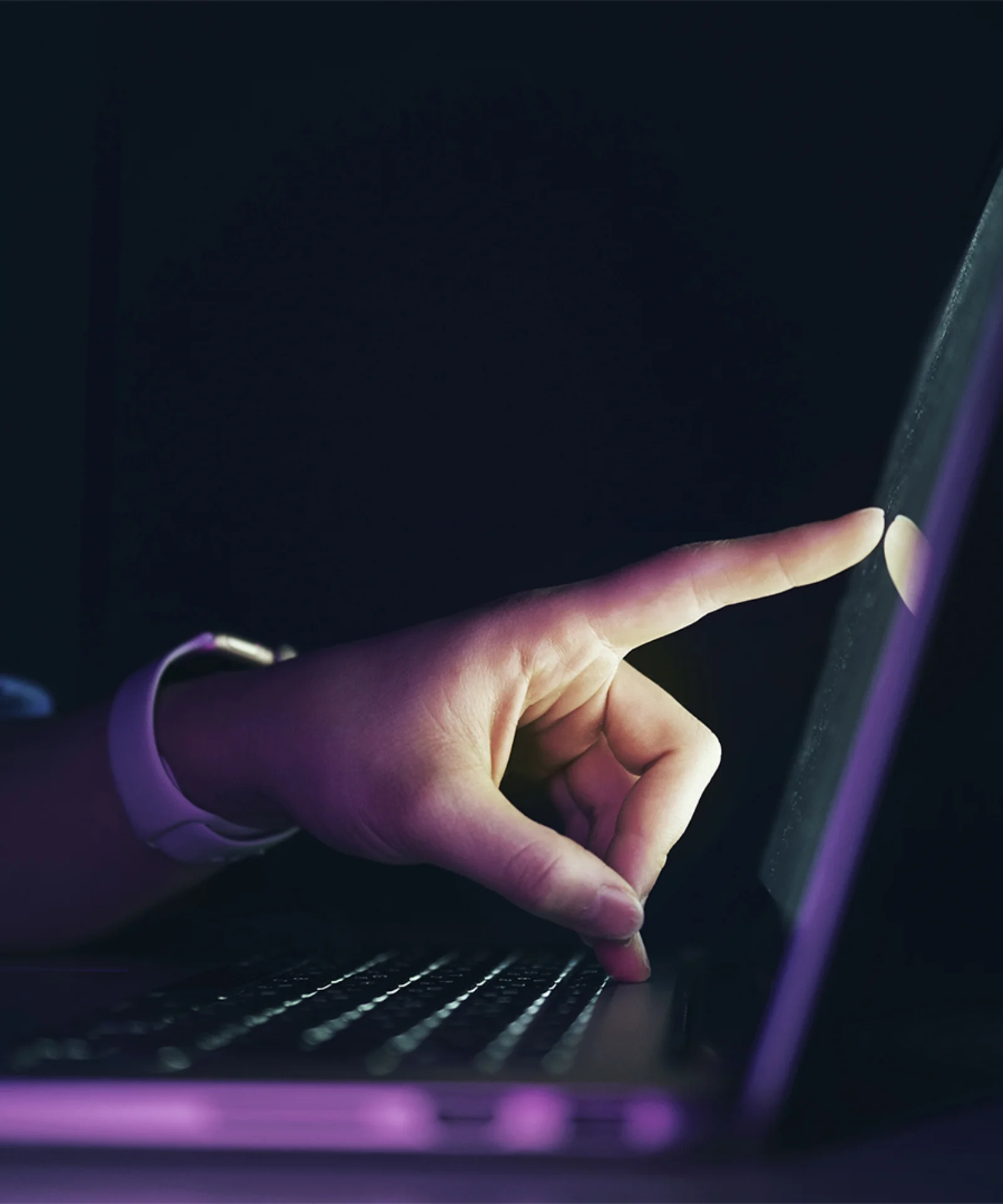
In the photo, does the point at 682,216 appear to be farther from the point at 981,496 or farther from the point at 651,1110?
the point at 651,1110

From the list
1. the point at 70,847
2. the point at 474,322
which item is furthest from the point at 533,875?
the point at 474,322

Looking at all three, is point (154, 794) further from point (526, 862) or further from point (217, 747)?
point (526, 862)

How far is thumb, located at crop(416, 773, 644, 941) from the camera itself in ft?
1.81

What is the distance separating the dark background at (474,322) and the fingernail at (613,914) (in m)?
0.63

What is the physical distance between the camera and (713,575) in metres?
0.61

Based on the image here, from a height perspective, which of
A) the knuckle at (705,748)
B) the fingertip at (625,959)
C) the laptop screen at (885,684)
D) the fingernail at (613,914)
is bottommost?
the fingertip at (625,959)

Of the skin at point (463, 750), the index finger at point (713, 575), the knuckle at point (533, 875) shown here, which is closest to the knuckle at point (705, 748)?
the skin at point (463, 750)

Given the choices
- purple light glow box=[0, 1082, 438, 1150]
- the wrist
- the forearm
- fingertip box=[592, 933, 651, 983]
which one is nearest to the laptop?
purple light glow box=[0, 1082, 438, 1150]

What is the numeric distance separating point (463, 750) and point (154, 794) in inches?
11.5

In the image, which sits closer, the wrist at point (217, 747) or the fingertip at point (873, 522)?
the fingertip at point (873, 522)

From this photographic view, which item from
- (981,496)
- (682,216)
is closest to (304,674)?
(981,496)

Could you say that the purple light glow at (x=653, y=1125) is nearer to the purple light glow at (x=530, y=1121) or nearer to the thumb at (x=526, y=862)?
the purple light glow at (x=530, y=1121)

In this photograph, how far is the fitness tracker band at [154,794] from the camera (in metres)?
0.76

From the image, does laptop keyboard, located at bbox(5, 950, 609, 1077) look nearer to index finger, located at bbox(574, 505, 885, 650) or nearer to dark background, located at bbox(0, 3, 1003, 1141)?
index finger, located at bbox(574, 505, 885, 650)
